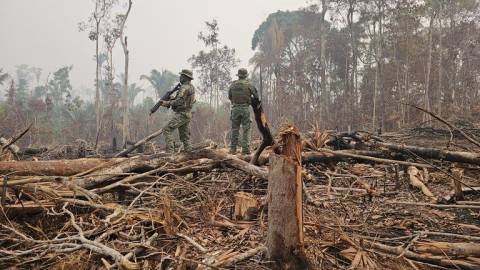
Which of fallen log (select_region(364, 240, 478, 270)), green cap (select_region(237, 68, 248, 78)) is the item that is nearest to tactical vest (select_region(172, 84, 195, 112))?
green cap (select_region(237, 68, 248, 78))

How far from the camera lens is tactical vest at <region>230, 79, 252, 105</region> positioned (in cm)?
654

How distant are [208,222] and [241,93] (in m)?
3.50

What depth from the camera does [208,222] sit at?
3.48 metres

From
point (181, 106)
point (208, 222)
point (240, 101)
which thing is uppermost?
point (240, 101)

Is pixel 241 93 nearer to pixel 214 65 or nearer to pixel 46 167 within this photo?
pixel 46 167

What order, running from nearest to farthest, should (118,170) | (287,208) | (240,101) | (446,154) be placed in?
(287,208), (118,170), (446,154), (240,101)

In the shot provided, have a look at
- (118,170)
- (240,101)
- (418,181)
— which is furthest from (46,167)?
(418,181)

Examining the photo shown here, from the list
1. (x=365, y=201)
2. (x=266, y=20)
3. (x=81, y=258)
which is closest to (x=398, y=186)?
(x=365, y=201)

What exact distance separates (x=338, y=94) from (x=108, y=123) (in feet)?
61.7

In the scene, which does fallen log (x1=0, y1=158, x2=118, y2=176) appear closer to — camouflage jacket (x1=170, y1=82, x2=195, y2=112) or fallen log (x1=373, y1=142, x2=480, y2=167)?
camouflage jacket (x1=170, y1=82, x2=195, y2=112)

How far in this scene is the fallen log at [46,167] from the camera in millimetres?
4375

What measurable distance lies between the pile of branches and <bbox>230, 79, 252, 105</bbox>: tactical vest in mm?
1736

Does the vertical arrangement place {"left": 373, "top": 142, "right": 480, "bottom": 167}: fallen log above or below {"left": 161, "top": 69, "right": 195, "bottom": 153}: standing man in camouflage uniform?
below

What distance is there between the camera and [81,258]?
2717mm
